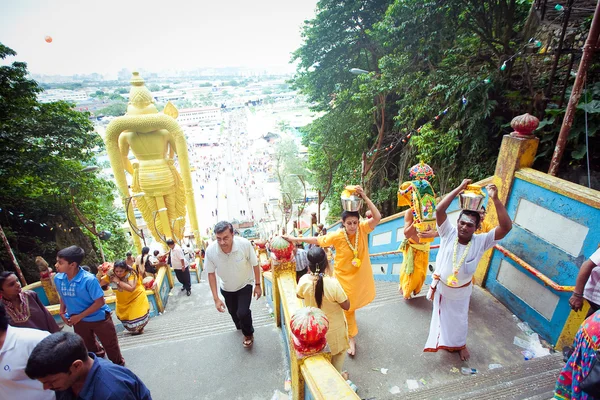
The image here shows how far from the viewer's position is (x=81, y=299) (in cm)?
282

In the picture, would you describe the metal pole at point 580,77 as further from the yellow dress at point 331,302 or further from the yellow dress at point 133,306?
the yellow dress at point 133,306

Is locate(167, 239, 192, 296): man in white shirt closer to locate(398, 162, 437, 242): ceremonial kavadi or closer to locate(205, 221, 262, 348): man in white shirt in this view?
locate(205, 221, 262, 348): man in white shirt

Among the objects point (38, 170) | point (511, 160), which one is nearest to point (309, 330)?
point (511, 160)

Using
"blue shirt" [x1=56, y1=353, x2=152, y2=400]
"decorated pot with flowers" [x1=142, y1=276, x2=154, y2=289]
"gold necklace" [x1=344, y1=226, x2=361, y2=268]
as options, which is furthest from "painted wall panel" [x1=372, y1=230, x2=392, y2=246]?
"blue shirt" [x1=56, y1=353, x2=152, y2=400]

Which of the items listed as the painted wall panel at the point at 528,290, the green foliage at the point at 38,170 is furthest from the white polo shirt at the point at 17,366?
the green foliage at the point at 38,170

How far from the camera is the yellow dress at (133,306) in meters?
3.76

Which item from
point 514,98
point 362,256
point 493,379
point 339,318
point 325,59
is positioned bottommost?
point 493,379

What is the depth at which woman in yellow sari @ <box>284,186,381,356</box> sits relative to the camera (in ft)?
9.30

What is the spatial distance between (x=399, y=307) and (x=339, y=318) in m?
1.75

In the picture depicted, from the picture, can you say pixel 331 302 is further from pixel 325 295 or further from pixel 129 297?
pixel 129 297

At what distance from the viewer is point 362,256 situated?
2.88 metres

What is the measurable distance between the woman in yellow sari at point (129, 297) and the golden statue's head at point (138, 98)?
21.7ft

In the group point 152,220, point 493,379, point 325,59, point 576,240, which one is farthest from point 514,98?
point 152,220

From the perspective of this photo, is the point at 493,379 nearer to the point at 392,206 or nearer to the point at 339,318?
the point at 339,318
